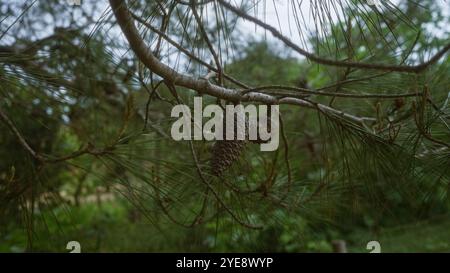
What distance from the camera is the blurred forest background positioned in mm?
790

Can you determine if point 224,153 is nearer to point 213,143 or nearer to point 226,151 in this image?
point 226,151

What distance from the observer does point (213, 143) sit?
0.98m

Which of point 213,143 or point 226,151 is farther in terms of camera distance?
point 213,143

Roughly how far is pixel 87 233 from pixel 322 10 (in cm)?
202

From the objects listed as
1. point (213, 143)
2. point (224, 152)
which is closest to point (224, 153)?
point (224, 152)

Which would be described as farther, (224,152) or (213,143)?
(213,143)

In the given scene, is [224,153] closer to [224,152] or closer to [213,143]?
[224,152]

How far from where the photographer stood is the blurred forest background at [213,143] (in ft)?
2.59
